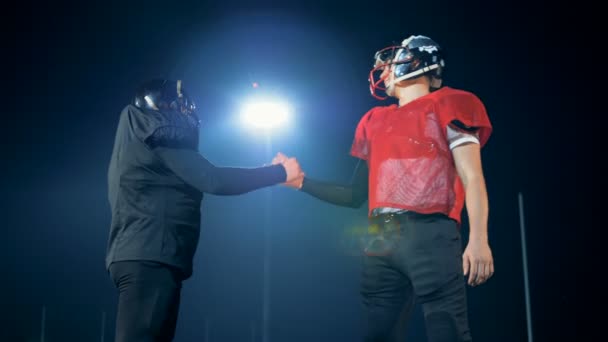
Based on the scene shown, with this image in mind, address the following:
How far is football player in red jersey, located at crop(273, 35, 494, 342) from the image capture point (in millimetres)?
2281

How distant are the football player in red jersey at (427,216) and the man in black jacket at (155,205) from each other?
868 mm

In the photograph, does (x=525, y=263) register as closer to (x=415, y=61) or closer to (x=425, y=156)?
(x=415, y=61)

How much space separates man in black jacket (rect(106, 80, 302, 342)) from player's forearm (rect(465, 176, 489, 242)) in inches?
48.9

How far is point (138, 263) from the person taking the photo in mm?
2455

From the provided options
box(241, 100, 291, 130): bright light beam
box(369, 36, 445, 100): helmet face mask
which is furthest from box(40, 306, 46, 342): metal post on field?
box(369, 36, 445, 100): helmet face mask

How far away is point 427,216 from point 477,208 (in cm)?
21

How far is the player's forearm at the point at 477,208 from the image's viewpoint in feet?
7.63

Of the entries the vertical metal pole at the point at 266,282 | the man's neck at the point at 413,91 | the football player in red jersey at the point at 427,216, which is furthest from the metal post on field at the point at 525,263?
the football player in red jersey at the point at 427,216

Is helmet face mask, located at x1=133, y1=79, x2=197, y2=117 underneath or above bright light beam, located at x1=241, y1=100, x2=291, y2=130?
underneath

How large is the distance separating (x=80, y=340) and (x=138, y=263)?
341 inches

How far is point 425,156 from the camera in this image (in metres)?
2.47

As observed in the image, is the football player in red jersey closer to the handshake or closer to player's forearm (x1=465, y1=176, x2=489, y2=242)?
player's forearm (x1=465, y1=176, x2=489, y2=242)

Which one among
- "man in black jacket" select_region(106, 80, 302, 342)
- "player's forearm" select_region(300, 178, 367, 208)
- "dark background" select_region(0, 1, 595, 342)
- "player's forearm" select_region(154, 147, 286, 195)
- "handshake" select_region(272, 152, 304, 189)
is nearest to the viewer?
"man in black jacket" select_region(106, 80, 302, 342)

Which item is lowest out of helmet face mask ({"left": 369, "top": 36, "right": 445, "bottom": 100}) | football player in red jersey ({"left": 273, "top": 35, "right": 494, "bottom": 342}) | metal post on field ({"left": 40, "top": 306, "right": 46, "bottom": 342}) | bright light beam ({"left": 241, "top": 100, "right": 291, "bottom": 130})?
metal post on field ({"left": 40, "top": 306, "right": 46, "bottom": 342})
